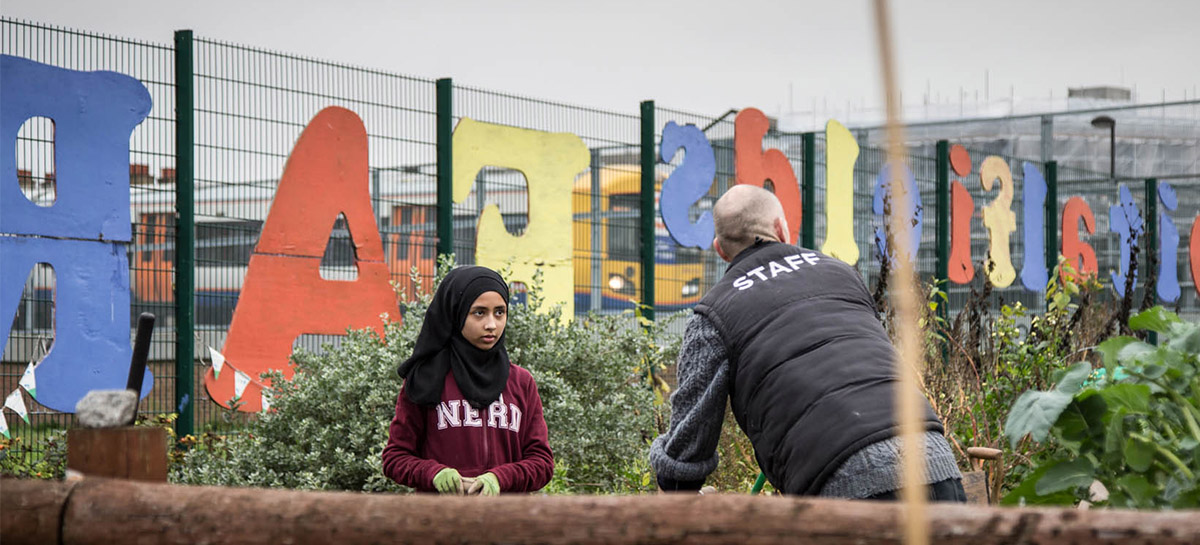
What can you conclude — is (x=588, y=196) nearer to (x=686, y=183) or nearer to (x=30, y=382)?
(x=686, y=183)

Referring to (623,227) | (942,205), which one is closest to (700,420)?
(623,227)

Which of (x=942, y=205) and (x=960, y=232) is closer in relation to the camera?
(x=942, y=205)

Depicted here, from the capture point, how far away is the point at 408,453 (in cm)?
363

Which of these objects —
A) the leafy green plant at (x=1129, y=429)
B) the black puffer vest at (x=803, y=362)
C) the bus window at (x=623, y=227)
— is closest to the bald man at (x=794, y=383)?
the black puffer vest at (x=803, y=362)

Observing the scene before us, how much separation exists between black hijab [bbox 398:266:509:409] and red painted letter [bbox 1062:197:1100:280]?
12914 mm

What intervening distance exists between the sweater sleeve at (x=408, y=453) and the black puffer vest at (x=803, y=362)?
0.94 meters

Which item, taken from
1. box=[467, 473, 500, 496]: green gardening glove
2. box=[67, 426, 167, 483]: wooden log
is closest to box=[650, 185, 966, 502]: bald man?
box=[467, 473, 500, 496]: green gardening glove

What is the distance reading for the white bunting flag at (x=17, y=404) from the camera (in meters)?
6.47

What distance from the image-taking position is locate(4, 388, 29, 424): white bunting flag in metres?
6.47

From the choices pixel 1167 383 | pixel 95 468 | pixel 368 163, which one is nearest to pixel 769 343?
pixel 1167 383

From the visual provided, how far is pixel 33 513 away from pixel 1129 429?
2244 millimetres

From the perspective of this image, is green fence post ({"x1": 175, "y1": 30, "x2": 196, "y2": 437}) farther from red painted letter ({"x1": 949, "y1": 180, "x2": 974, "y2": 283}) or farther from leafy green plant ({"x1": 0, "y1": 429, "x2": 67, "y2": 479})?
red painted letter ({"x1": 949, "y1": 180, "x2": 974, "y2": 283})

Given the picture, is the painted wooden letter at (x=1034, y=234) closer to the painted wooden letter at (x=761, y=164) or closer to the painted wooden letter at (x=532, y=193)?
the painted wooden letter at (x=761, y=164)

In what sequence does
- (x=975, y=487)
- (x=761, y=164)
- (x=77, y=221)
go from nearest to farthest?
1. (x=975, y=487)
2. (x=77, y=221)
3. (x=761, y=164)
